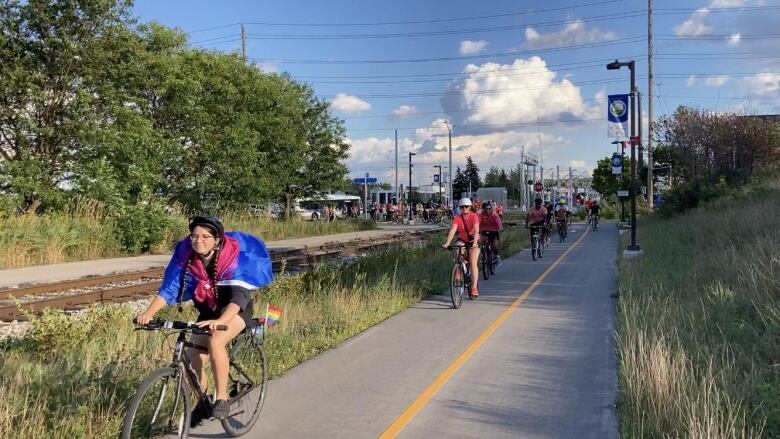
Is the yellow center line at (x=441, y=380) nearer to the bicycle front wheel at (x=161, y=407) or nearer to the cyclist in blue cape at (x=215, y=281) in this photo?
the cyclist in blue cape at (x=215, y=281)

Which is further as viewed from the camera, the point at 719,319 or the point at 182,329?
the point at 719,319

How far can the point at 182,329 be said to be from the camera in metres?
4.32

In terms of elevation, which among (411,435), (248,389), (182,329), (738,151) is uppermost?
(738,151)

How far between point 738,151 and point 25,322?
33.5 meters

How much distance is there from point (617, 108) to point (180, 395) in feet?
59.6

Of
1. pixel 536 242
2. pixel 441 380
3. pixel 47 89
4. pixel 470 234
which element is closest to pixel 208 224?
pixel 441 380

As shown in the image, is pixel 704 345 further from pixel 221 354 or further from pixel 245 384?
pixel 221 354

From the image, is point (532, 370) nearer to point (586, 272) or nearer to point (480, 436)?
point (480, 436)

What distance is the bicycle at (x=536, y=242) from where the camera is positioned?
61.4ft

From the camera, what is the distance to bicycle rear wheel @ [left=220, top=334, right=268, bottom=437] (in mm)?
4906

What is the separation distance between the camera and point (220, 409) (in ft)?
15.0

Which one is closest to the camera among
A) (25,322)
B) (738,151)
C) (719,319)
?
(719,319)

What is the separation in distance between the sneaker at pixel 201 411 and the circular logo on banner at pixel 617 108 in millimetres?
17754

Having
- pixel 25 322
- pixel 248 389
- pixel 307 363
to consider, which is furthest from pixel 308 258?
pixel 248 389
